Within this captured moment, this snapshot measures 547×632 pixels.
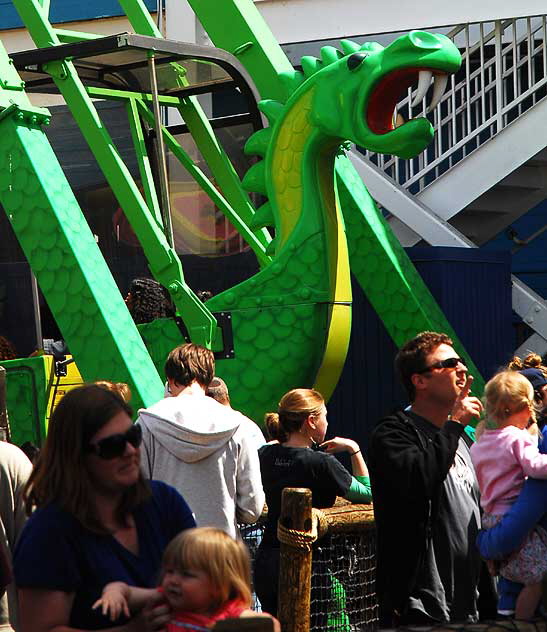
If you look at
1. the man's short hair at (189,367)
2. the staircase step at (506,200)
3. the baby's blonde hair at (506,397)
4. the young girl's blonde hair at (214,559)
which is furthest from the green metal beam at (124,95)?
the young girl's blonde hair at (214,559)

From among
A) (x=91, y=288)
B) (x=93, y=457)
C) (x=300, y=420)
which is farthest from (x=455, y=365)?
(x=91, y=288)

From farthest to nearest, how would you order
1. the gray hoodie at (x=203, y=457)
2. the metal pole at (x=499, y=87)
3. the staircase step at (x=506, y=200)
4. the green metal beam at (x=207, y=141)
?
1. the staircase step at (x=506, y=200)
2. the metal pole at (x=499, y=87)
3. the green metal beam at (x=207, y=141)
4. the gray hoodie at (x=203, y=457)

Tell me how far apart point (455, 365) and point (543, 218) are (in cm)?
1130

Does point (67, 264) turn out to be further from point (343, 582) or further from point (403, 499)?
point (403, 499)

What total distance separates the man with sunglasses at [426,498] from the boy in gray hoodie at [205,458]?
0.95 m

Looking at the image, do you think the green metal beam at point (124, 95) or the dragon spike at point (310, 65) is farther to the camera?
the green metal beam at point (124, 95)

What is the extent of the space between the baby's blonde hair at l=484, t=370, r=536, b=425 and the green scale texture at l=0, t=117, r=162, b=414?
413cm

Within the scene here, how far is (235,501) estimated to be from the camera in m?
5.25

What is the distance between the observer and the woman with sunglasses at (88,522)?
3.13m

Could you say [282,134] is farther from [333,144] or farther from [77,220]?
[77,220]

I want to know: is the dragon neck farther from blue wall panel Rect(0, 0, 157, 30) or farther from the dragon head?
blue wall panel Rect(0, 0, 157, 30)

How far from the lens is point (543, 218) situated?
15.4 m

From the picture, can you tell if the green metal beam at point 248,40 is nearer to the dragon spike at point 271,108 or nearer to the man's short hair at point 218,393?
the dragon spike at point 271,108

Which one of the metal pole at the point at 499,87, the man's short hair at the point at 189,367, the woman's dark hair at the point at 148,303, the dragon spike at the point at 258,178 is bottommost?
the man's short hair at the point at 189,367
